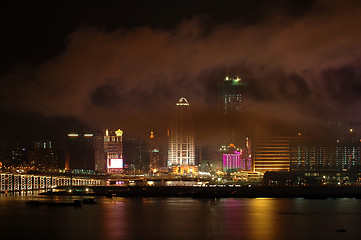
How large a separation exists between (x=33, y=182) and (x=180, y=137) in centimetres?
7329

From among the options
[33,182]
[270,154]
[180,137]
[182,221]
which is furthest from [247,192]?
[180,137]

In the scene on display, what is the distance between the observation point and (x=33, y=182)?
99.8 m

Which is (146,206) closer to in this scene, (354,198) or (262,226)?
(262,226)

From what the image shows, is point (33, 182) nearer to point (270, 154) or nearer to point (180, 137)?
point (270, 154)

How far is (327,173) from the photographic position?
84.9m

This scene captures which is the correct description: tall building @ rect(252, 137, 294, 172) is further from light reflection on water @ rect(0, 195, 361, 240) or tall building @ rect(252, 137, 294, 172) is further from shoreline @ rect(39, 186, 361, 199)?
A: light reflection on water @ rect(0, 195, 361, 240)

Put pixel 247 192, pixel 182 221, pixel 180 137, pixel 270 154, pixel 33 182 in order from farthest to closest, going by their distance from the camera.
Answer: pixel 180 137
pixel 270 154
pixel 33 182
pixel 247 192
pixel 182 221

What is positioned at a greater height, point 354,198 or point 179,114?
point 179,114

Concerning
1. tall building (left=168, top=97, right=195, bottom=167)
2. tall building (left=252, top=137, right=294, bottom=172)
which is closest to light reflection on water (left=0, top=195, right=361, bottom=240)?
tall building (left=252, top=137, right=294, bottom=172)

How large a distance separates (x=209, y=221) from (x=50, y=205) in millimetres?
18535

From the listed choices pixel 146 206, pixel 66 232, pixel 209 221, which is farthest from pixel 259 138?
pixel 66 232

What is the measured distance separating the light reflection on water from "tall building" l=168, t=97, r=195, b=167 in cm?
11392

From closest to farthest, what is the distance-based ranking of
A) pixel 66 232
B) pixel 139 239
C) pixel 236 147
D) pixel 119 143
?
pixel 139 239 < pixel 66 232 < pixel 236 147 < pixel 119 143

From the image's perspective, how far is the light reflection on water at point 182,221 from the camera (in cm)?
3403
